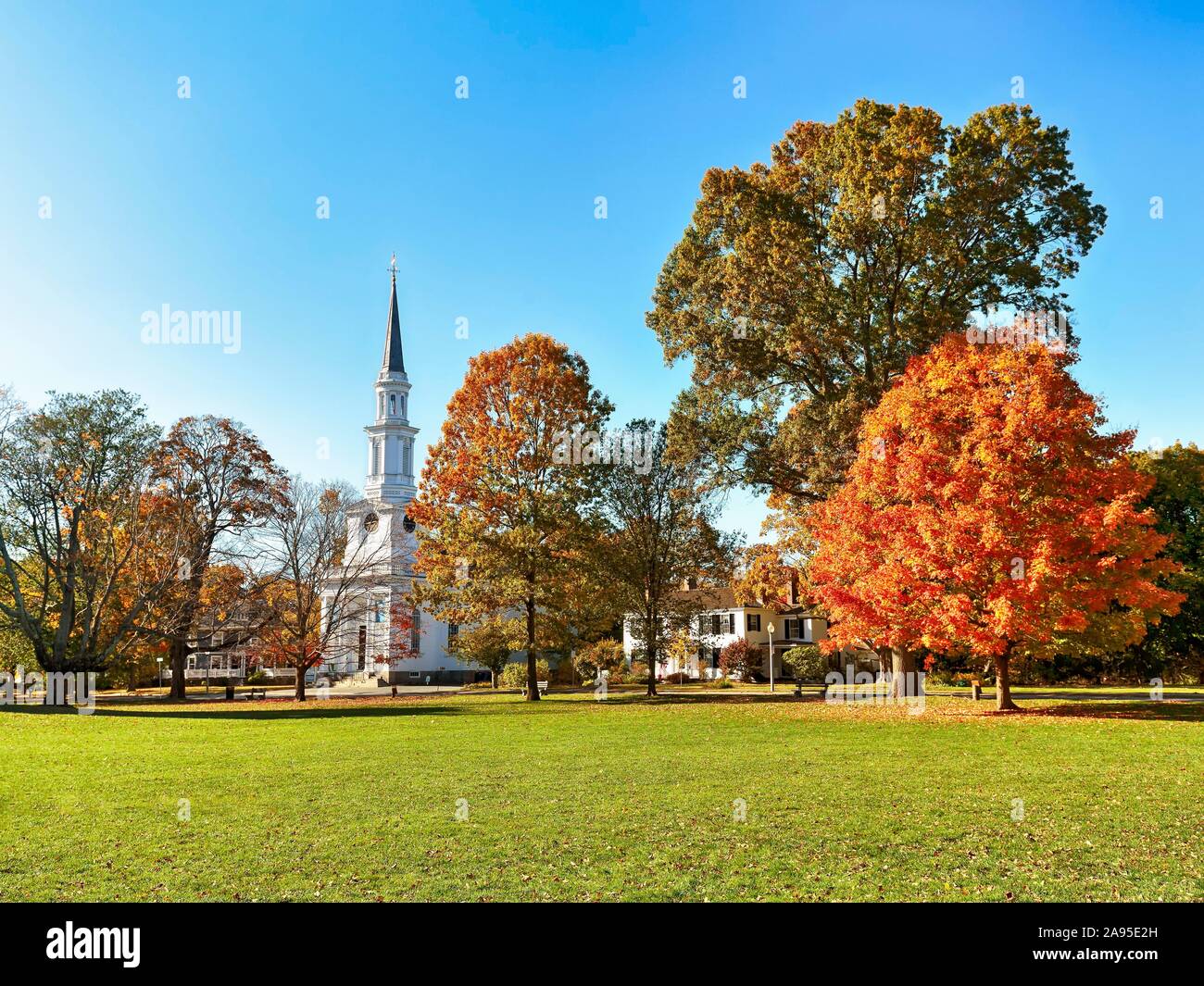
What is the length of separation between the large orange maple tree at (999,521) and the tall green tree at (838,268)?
414cm

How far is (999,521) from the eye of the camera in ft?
75.7

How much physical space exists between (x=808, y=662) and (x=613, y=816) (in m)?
42.8

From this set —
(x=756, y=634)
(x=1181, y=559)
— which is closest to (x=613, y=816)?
(x=1181, y=559)

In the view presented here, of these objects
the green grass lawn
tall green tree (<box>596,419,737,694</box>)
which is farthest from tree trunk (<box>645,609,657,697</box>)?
the green grass lawn

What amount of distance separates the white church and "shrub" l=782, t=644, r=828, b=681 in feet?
70.3

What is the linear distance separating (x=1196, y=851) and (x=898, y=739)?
10.4 metres

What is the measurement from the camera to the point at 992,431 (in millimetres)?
24109

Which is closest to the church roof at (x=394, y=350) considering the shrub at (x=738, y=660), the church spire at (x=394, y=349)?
the church spire at (x=394, y=349)

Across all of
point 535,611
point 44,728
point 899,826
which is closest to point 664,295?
point 535,611

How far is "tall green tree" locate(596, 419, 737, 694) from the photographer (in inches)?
1510

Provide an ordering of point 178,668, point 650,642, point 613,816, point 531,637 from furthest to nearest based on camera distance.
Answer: point 178,668 < point 650,642 < point 531,637 < point 613,816

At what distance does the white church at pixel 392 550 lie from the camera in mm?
47719

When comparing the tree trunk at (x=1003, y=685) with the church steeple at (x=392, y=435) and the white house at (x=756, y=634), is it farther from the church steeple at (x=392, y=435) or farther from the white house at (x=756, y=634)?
the church steeple at (x=392, y=435)

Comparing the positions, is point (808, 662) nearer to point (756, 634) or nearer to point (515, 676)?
point (756, 634)
